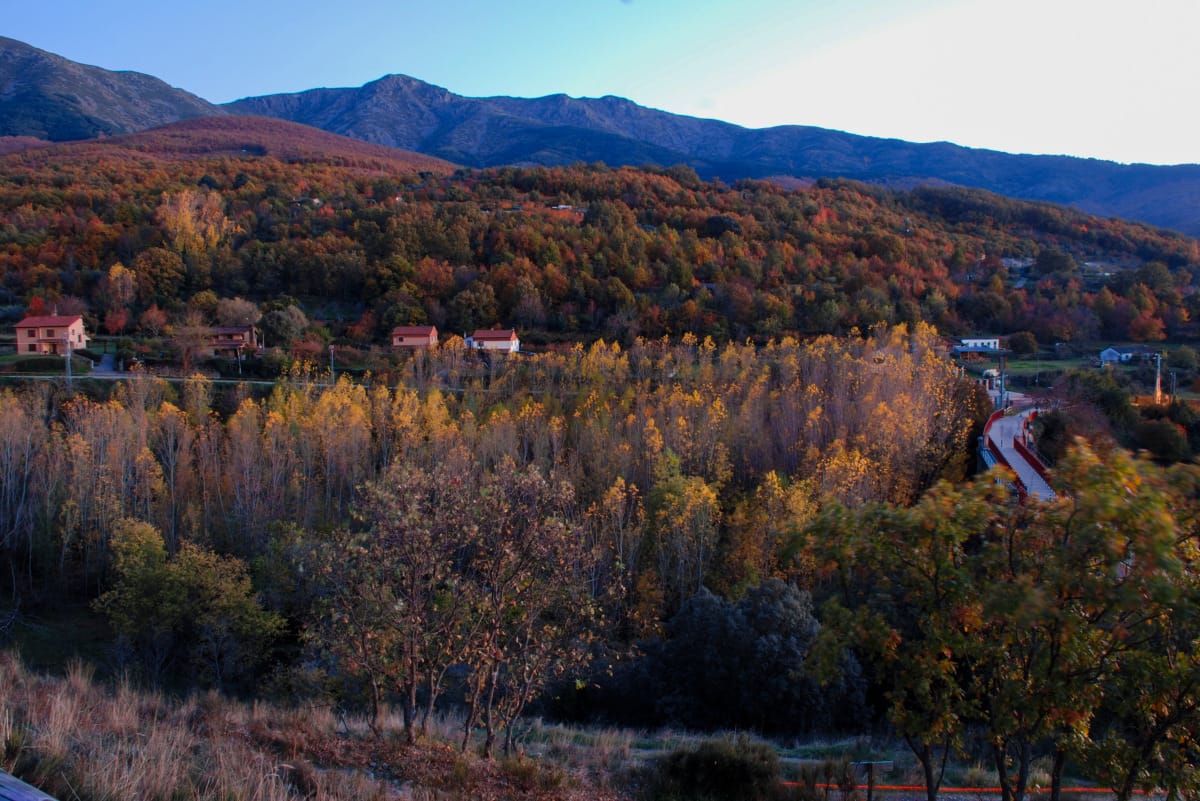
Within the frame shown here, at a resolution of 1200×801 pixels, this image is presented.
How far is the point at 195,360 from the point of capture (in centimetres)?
3616

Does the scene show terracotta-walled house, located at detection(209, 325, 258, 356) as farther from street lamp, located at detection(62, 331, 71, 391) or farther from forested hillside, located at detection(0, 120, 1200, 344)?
street lamp, located at detection(62, 331, 71, 391)

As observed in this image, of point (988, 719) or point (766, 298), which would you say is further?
point (766, 298)

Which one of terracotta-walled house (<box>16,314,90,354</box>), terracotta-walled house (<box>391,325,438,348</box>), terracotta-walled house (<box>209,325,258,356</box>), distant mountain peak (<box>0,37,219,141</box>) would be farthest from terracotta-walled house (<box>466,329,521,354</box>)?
distant mountain peak (<box>0,37,219,141</box>)

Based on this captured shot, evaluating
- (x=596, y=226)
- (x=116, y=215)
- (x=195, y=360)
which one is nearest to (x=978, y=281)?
(x=596, y=226)

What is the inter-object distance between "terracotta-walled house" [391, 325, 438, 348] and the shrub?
34991 mm

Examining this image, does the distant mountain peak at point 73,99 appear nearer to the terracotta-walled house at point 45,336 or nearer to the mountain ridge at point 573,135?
the mountain ridge at point 573,135

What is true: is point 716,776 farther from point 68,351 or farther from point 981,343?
point 981,343

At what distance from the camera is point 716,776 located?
6934 millimetres

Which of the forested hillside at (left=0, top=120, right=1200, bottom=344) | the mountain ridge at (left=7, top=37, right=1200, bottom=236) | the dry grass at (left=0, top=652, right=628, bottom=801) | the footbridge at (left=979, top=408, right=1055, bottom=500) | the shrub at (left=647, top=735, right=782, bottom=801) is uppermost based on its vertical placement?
the mountain ridge at (left=7, top=37, right=1200, bottom=236)

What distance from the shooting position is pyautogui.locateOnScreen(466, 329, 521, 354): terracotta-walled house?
39.1 meters

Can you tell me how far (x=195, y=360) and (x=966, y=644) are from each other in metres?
39.5

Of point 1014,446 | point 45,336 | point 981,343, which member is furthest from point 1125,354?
point 45,336

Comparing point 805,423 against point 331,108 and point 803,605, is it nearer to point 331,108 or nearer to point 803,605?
point 803,605

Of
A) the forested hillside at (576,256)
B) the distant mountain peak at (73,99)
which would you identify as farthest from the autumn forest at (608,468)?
the distant mountain peak at (73,99)
